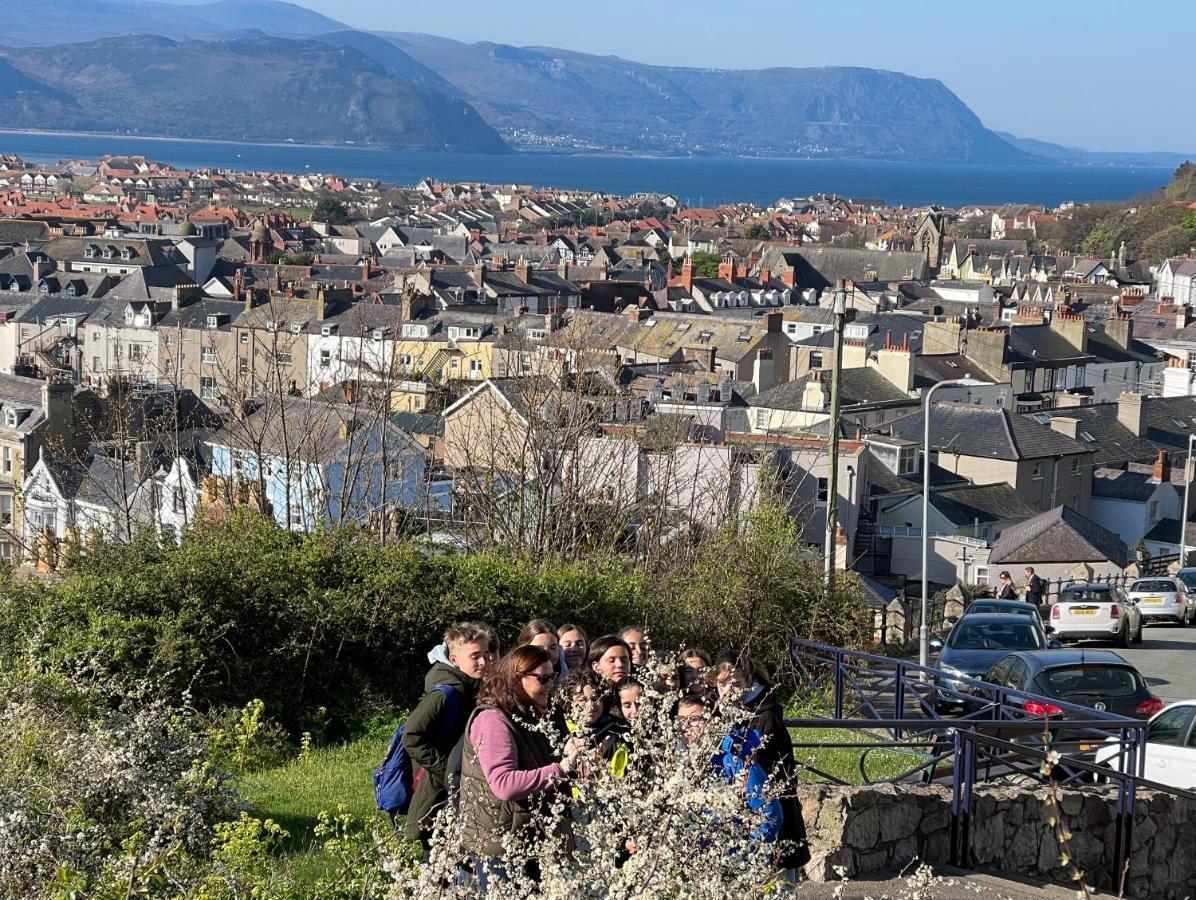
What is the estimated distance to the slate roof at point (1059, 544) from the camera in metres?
34.6

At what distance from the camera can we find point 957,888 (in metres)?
9.33

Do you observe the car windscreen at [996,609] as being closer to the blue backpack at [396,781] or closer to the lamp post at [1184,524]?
the lamp post at [1184,524]

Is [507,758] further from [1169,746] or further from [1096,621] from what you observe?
[1096,621]

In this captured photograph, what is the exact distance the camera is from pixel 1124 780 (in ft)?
32.3

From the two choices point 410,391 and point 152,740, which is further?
point 410,391

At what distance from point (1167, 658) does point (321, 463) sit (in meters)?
14.0

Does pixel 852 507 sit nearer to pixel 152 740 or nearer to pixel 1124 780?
pixel 1124 780

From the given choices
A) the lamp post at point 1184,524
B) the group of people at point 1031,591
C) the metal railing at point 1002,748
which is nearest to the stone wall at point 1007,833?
A: the metal railing at point 1002,748

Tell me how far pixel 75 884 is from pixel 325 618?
7534mm

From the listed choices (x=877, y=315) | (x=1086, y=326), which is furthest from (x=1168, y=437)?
(x=877, y=315)

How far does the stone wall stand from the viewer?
9484 mm

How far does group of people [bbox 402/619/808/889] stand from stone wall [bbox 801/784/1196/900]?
1.77 metres

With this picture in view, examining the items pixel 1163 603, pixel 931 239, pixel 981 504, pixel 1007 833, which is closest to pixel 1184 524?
pixel 981 504

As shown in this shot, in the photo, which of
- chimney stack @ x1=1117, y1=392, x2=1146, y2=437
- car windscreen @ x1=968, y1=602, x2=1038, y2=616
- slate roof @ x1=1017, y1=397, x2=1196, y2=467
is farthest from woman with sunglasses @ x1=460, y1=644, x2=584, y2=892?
chimney stack @ x1=1117, y1=392, x2=1146, y2=437
